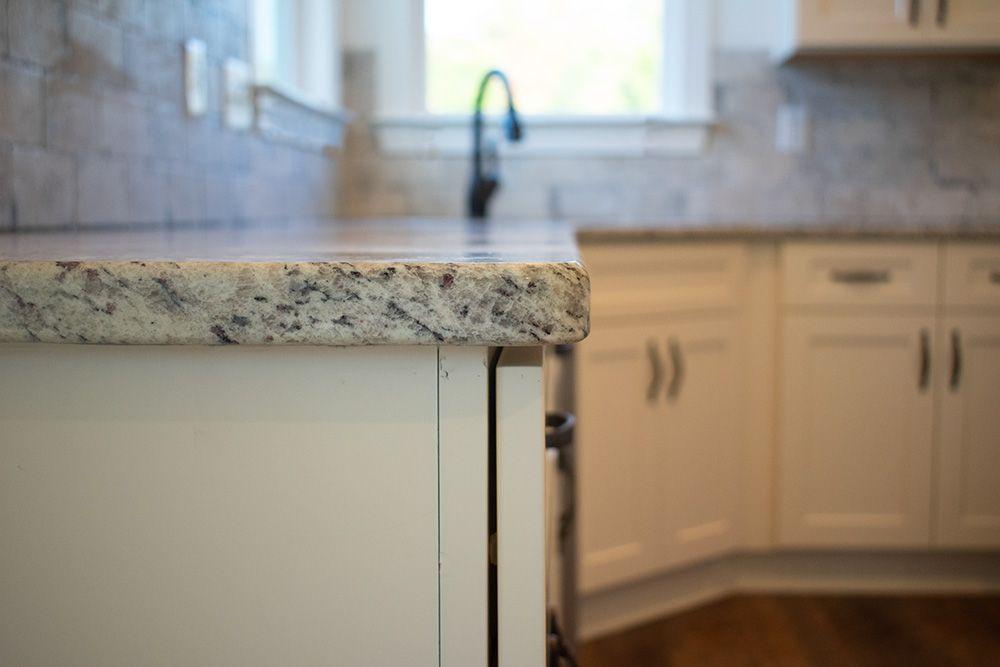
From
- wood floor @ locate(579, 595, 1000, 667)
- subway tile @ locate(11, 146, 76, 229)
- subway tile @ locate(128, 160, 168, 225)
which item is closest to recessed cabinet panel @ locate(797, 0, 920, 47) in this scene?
wood floor @ locate(579, 595, 1000, 667)

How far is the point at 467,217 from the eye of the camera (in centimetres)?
305

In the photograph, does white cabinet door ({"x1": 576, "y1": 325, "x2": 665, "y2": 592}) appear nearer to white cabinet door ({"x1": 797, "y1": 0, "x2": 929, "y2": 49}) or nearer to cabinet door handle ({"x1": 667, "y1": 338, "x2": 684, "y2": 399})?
cabinet door handle ({"x1": 667, "y1": 338, "x2": 684, "y2": 399})

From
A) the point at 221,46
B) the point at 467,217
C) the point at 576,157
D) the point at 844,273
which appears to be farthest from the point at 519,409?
the point at 576,157

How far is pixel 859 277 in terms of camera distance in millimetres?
2561

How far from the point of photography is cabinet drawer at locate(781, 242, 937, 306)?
2547 millimetres

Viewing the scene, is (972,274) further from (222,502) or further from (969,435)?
(222,502)

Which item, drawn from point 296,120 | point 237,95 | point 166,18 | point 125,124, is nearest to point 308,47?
point 296,120

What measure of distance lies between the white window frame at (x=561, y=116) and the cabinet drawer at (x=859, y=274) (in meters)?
0.76

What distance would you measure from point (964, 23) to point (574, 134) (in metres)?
1.10

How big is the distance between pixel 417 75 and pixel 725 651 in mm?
1878

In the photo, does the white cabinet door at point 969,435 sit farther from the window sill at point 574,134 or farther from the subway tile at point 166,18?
the subway tile at point 166,18

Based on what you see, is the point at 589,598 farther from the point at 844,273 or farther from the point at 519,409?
the point at 519,409

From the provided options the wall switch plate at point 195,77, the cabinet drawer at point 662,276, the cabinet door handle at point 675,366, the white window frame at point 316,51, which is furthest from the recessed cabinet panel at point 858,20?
the wall switch plate at point 195,77

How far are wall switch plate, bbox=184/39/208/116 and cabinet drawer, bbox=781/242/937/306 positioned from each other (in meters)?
1.39
